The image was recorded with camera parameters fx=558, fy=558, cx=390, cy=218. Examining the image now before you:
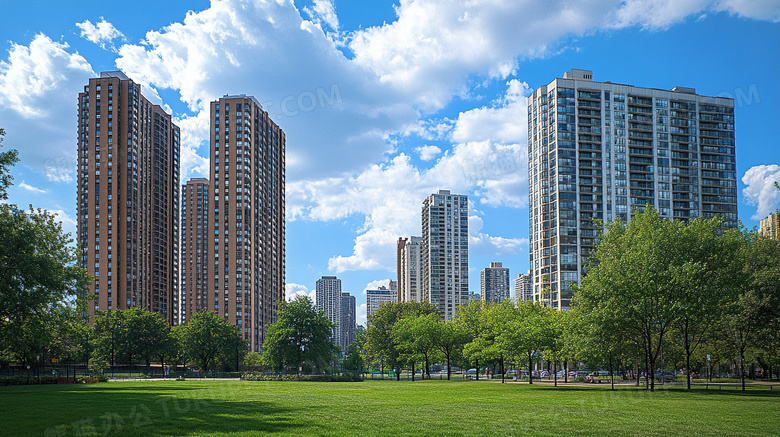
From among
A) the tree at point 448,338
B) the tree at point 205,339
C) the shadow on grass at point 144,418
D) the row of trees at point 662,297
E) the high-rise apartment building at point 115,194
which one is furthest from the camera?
the high-rise apartment building at point 115,194

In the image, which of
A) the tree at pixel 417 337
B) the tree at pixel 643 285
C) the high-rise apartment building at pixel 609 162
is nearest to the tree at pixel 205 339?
the tree at pixel 417 337

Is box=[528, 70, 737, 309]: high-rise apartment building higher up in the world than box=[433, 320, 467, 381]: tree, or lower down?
higher up

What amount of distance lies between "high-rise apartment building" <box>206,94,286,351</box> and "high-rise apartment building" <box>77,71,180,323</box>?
1705 cm

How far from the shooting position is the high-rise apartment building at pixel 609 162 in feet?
447

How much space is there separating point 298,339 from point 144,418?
5327 centimetres

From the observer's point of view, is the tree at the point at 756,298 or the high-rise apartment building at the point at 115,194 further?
the high-rise apartment building at the point at 115,194

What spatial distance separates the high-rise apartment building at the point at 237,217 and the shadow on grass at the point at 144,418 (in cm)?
12641

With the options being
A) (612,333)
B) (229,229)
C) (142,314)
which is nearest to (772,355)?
(612,333)

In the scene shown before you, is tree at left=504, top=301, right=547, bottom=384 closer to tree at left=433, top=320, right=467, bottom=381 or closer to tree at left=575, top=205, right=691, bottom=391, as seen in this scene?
tree at left=575, top=205, right=691, bottom=391

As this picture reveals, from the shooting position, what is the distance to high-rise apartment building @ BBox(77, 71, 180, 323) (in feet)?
456

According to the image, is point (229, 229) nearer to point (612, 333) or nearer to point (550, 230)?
point (550, 230)

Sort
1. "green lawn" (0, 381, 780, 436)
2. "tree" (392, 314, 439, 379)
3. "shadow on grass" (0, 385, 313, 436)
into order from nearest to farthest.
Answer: "shadow on grass" (0, 385, 313, 436), "green lawn" (0, 381, 780, 436), "tree" (392, 314, 439, 379)

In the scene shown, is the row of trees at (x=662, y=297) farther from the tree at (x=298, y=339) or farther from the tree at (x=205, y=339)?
the tree at (x=205, y=339)

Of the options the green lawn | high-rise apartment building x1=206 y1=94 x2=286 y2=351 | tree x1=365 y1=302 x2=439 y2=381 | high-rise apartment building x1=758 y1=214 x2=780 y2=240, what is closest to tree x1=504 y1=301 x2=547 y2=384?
high-rise apartment building x1=758 y1=214 x2=780 y2=240
